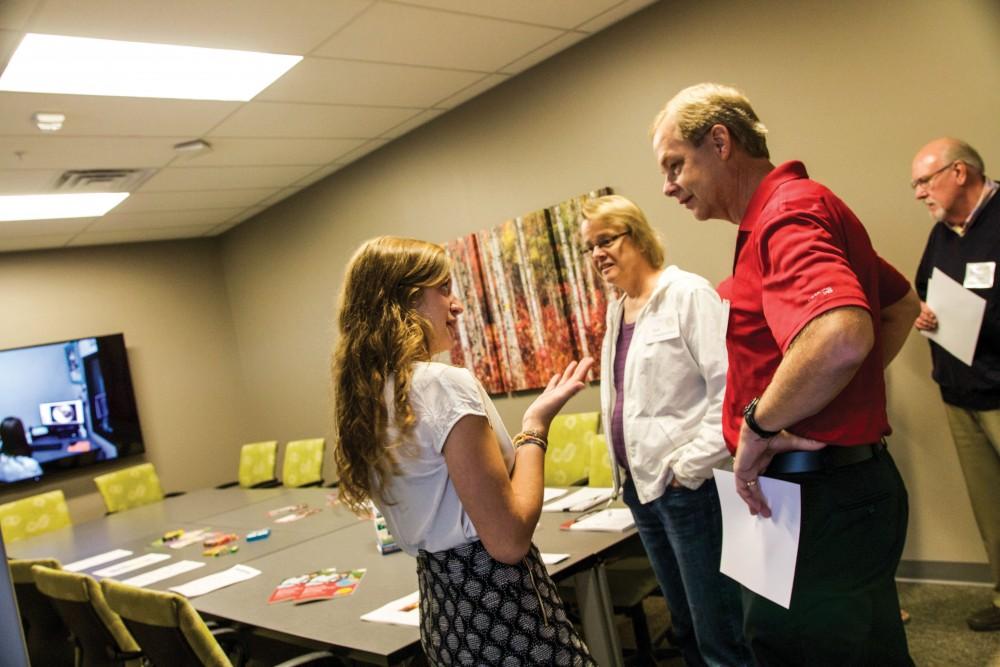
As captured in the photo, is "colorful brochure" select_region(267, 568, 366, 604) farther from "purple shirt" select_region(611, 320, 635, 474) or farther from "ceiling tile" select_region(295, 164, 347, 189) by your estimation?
"ceiling tile" select_region(295, 164, 347, 189)

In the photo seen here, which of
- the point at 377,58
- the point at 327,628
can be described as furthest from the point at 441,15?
the point at 327,628

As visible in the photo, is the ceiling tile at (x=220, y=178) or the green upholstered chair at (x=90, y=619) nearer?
the green upholstered chair at (x=90, y=619)

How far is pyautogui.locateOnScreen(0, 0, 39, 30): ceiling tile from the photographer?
2.79 meters

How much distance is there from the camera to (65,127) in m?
4.16

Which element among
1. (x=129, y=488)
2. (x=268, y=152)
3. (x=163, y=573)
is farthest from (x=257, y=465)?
(x=163, y=573)

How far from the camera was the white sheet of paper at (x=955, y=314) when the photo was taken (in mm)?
2756

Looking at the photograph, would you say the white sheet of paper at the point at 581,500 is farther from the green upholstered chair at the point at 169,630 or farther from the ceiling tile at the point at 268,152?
the ceiling tile at the point at 268,152

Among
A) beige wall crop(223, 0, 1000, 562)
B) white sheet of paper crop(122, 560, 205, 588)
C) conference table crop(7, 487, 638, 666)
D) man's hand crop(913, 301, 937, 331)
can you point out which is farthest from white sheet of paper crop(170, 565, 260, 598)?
man's hand crop(913, 301, 937, 331)

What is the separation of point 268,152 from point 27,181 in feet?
4.90

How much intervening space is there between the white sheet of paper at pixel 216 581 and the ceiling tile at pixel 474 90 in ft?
9.95

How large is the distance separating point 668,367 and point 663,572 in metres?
0.65

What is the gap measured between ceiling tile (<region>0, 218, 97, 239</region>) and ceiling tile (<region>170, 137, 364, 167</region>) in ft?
5.40

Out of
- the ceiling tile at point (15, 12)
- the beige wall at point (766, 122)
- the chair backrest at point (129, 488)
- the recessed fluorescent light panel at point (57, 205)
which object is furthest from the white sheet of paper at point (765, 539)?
the chair backrest at point (129, 488)

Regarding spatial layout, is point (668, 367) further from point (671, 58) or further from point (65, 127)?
point (65, 127)
